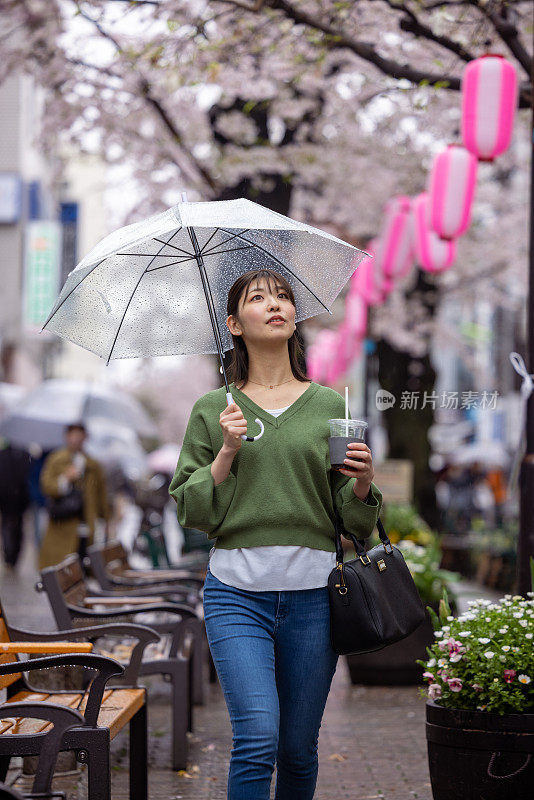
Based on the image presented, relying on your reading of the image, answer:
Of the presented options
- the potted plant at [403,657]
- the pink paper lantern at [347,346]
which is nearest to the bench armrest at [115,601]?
the potted plant at [403,657]

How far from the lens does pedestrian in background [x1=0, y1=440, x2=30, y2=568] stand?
18.2 m

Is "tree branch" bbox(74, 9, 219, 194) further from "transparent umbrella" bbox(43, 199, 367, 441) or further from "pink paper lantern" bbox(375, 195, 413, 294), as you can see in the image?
"transparent umbrella" bbox(43, 199, 367, 441)

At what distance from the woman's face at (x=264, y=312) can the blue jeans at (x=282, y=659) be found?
31.5 inches

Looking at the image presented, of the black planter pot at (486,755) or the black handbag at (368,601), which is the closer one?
the black handbag at (368,601)

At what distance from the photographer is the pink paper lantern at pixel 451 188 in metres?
9.16

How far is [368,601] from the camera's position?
12.4 feet

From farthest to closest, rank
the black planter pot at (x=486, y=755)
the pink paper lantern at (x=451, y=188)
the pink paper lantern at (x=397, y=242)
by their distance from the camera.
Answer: the pink paper lantern at (x=397, y=242)
the pink paper lantern at (x=451, y=188)
the black planter pot at (x=486, y=755)

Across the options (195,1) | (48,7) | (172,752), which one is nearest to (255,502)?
(172,752)

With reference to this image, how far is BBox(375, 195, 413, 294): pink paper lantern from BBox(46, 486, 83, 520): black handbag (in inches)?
165

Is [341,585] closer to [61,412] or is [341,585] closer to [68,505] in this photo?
[68,505]

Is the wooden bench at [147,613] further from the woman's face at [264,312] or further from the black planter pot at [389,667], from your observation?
the woman's face at [264,312]

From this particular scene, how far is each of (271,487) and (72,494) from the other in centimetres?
953

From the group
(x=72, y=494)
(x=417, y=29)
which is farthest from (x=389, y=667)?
(x=72, y=494)

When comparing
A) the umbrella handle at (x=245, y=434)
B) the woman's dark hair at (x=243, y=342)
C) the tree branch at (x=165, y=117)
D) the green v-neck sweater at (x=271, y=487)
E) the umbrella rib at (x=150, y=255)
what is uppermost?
the tree branch at (x=165, y=117)
